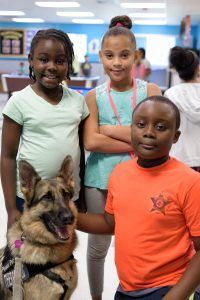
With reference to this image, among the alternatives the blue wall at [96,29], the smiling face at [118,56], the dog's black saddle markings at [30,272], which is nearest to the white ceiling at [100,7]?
the blue wall at [96,29]

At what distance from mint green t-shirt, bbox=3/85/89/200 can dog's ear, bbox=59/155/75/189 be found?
4 cm

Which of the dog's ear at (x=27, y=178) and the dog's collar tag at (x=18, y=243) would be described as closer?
the dog's ear at (x=27, y=178)

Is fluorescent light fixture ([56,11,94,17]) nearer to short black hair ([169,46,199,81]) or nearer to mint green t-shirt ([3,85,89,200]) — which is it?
short black hair ([169,46,199,81])

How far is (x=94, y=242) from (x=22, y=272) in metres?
0.53

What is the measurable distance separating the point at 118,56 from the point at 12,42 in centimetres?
1912

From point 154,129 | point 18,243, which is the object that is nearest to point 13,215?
point 18,243

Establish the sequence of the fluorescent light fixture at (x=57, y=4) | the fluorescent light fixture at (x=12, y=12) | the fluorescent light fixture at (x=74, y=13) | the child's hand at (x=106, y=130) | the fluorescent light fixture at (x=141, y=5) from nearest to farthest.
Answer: the child's hand at (x=106, y=130) < the fluorescent light fixture at (x=141, y=5) < the fluorescent light fixture at (x=57, y=4) < the fluorescent light fixture at (x=74, y=13) < the fluorescent light fixture at (x=12, y=12)

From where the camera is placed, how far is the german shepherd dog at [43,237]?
1.68 metres

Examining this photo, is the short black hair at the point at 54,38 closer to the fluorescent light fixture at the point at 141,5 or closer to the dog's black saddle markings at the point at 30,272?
the dog's black saddle markings at the point at 30,272

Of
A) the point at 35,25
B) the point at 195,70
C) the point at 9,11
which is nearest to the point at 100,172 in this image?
the point at 195,70

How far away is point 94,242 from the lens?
2.10m

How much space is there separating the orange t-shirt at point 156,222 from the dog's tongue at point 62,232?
34 centimetres

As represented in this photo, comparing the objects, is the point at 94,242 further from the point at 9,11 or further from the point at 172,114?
the point at 9,11

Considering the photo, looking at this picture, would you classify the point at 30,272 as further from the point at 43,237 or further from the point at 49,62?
the point at 49,62
